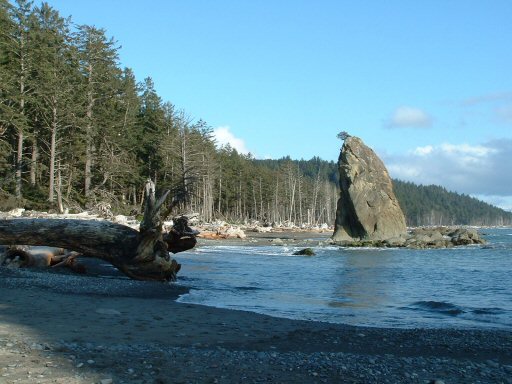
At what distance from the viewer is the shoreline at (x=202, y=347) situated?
5328mm

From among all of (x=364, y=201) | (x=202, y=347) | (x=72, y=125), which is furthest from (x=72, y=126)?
(x=202, y=347)

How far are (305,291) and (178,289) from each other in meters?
4.79

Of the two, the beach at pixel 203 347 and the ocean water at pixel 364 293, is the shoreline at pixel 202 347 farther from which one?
the ocean water at pixel 364 293

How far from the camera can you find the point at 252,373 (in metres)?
5.52

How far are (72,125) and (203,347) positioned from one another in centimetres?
4068

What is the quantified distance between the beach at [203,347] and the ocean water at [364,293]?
2164mm

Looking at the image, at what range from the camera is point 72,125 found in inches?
1726

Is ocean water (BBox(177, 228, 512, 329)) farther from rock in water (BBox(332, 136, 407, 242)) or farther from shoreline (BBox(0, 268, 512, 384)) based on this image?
rock in water (BBox(332, 136, 407, 242))

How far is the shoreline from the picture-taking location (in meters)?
5.33

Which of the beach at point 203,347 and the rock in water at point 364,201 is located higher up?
the rock in water at point 364,201

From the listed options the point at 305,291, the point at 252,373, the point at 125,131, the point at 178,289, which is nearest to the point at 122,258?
the point at 178,289

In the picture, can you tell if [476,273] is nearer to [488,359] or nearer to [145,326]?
[488,359]

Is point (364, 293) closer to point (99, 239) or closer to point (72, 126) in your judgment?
point (99, 239)

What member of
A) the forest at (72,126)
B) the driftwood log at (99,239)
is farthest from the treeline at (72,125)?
the driftwood log at (99,239)
